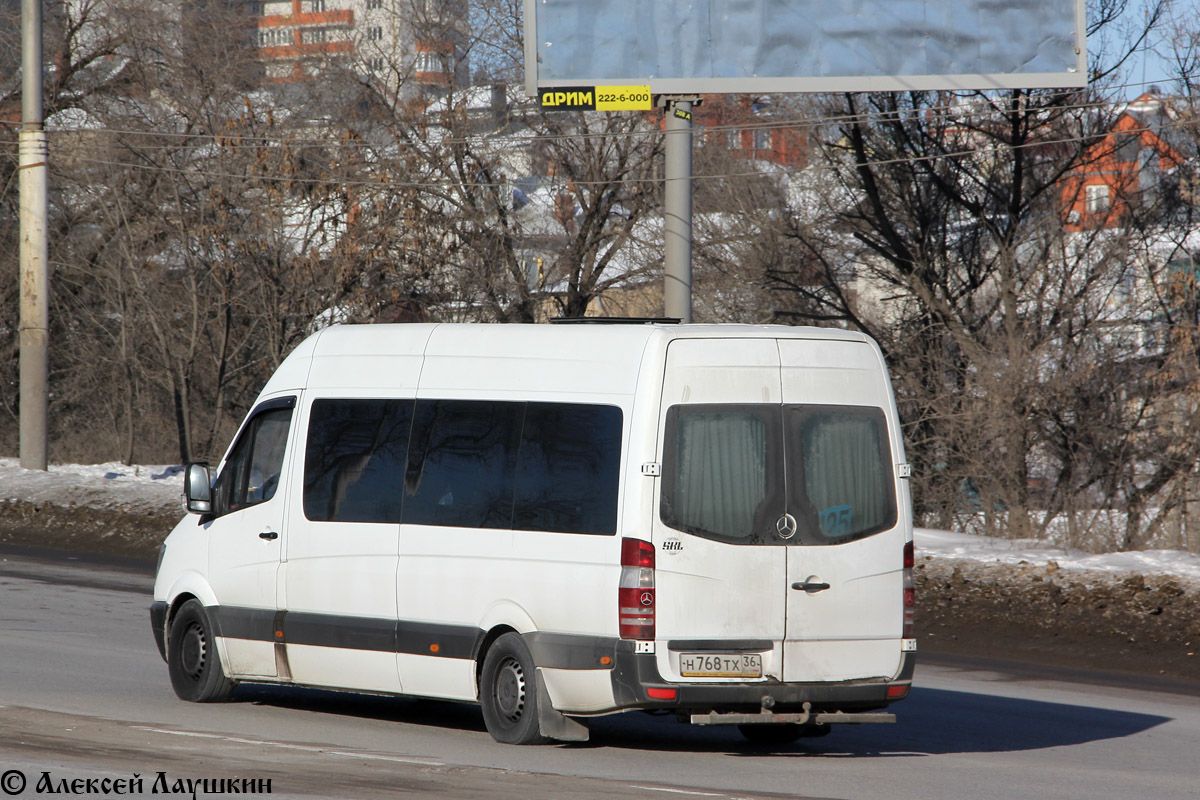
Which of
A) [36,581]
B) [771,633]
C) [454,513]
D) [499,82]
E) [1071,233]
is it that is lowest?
[36,581]

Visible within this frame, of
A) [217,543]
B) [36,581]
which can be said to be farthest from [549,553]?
[36,581]

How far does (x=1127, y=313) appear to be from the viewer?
78.4 ft

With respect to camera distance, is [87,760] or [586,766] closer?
[87,760]

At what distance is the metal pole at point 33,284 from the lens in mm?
23406

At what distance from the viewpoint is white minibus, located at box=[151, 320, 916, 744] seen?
7.74m

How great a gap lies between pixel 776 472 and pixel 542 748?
1937 millimetres

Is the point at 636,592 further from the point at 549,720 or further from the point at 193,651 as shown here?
the point at 193,651

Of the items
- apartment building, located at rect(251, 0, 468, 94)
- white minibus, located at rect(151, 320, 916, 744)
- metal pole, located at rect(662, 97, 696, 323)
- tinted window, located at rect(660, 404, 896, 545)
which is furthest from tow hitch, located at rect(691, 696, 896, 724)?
apartment building, located at rect(251, 0, 468, 94)

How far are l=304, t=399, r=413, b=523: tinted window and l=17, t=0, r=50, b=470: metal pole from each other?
51.4ft

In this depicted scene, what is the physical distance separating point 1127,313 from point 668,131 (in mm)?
8632

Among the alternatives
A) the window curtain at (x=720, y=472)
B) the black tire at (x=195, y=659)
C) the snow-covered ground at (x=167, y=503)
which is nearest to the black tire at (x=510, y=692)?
the window curtain at (x=720, y=472)

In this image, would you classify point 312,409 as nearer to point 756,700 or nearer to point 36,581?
point 756,700

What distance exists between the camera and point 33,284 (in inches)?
925

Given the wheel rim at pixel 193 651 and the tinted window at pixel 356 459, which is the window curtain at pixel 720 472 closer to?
the tinted window at pixel 356 459
